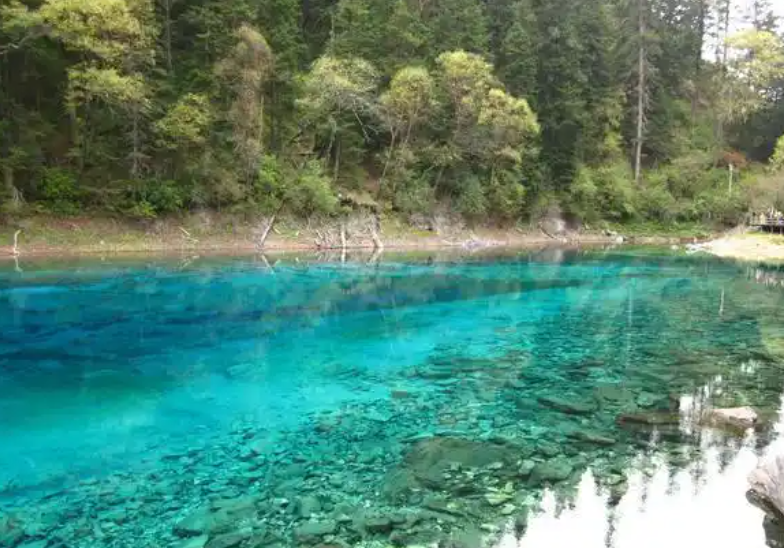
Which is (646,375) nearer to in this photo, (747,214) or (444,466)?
(444,466)

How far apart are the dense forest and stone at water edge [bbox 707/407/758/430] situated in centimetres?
2764

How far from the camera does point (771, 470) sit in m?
6.42

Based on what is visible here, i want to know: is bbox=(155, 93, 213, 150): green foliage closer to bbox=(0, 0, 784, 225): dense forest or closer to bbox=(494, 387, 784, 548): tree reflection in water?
bbox=(0, 0, 784, 225): dense forest

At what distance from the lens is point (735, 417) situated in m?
8.98

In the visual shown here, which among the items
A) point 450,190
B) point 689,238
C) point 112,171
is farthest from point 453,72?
point 689,238

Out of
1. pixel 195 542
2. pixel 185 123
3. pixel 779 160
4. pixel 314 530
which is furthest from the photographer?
pixel 779 160

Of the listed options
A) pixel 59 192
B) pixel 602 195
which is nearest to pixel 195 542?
pixel 59 192

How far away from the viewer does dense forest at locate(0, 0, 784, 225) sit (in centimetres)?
3025

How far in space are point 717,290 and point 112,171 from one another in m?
29.7

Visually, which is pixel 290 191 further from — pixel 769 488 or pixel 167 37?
pixel 769 488

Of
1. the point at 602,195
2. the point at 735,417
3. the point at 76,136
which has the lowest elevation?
the point at 735,417

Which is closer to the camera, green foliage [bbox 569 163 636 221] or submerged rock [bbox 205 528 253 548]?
submerged rock [bbox 205 528 253 548]

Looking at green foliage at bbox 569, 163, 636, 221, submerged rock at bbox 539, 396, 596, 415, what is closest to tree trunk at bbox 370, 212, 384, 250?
green foliage at bbox 569, 163, 636, 221

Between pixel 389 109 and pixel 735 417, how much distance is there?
1305 inches
